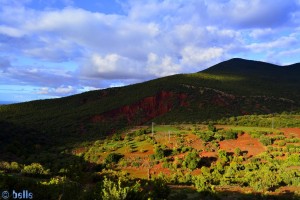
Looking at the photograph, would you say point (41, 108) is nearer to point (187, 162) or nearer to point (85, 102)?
point (85, 102)

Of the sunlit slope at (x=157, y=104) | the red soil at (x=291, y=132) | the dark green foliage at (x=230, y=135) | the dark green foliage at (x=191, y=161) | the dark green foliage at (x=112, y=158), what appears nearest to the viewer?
the dark green foliage at (x=191, y=161)

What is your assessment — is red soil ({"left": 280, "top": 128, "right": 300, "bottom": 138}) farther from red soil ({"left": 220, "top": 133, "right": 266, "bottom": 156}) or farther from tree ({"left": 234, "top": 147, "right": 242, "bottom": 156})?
tree ({"left": 234, "top": 147, "right": 242, "bottom": 156})

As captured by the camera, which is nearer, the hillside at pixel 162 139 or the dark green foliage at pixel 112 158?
the hillside at pixel 162 139

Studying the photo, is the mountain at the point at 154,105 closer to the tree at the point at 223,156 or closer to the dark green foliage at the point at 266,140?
the dark green foliage at the point at 266,140

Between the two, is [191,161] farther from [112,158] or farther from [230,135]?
[230,135]

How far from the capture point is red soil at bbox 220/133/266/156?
44553 mm

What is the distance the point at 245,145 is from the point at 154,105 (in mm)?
44928

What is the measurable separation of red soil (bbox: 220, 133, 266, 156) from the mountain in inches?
897

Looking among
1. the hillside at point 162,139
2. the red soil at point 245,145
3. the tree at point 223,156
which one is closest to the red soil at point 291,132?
the hillside at point 162,139

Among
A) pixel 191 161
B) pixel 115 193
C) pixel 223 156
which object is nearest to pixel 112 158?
pixel 191 161

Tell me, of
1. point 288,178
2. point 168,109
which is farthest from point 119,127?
point 288,178

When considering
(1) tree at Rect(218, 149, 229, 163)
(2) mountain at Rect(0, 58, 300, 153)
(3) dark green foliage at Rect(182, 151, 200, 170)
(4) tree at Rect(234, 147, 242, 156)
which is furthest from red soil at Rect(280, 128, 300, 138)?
(2) mountain at Rect(0, 58, 300, 153)

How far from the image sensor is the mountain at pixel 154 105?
75312 millimetres

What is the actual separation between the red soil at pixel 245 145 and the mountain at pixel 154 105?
2278 cm
